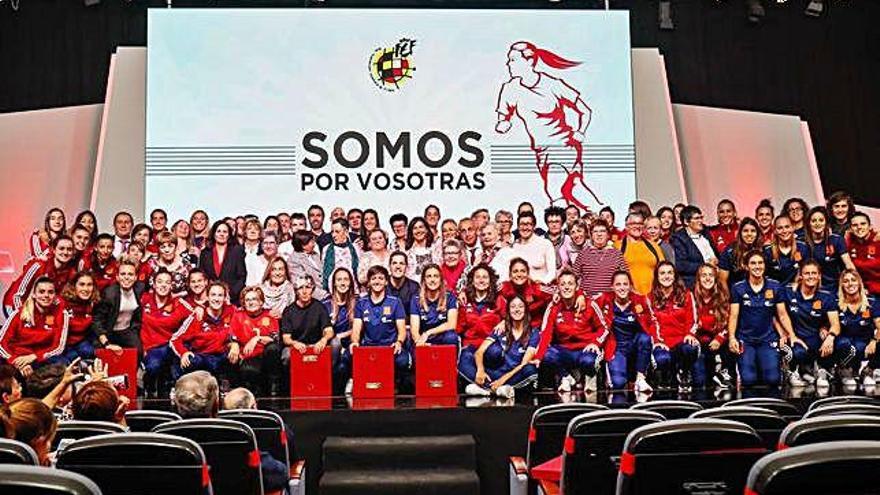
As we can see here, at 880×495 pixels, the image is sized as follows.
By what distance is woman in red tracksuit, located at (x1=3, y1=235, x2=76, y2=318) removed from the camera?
7.91 metres

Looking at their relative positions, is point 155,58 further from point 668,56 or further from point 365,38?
point 668,56

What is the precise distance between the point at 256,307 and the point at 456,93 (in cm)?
362

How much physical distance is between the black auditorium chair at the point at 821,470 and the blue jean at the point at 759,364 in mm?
5898

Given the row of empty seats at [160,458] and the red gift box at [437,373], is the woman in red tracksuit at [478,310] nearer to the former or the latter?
the red gift box at [437,373]

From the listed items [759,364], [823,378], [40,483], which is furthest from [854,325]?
[40,483]

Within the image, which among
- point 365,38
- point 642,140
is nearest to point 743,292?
point 642,140

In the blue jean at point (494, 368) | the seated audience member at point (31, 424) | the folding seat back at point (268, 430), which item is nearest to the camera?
the seated audience member at point (31, 424)

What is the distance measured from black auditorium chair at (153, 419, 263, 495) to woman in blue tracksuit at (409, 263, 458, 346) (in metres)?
4.19

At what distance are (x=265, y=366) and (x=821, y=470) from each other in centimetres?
618

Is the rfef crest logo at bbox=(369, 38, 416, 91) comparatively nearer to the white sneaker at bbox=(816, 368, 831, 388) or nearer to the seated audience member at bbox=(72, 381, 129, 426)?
the white sneaker at bbox=(816, 368, 831, 388)

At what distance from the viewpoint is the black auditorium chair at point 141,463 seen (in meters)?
2.71

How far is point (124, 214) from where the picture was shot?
9086 mm

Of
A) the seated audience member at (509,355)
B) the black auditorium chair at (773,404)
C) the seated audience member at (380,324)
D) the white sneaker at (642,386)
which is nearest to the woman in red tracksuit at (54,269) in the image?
the seated audience member at (380,324)

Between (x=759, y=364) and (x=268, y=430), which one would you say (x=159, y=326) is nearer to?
(x=268, y=430)
